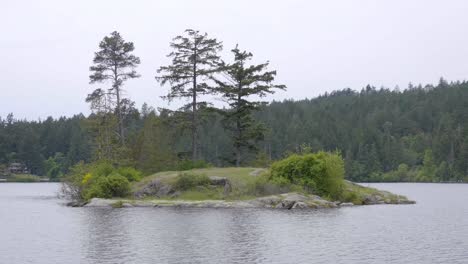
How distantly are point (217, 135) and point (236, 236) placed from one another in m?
139

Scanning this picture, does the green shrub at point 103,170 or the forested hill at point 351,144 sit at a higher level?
the forested hill at point 351,144

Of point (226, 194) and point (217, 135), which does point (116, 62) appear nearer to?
point (226, 194)

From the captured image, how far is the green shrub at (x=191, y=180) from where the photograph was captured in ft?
199

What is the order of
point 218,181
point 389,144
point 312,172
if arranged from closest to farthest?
point 312,172 < point 218,181 < point 389,144

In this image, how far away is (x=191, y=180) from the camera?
199 feet

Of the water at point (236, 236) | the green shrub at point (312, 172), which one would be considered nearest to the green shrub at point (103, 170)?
the water at point (236, 236)

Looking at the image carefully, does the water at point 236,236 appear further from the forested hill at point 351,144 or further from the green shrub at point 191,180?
the forested hill at point 351,144

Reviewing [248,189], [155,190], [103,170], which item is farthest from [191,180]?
[103,170]

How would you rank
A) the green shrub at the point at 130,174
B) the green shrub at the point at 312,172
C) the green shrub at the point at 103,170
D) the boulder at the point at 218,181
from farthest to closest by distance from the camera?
the green shrub at the point at 130,174, the green shrub at the point at 103,170, the boulder at the point at 218,181, the green shrub at the point at 312,172

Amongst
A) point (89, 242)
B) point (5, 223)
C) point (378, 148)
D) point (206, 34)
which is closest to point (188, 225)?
point (89, 242)

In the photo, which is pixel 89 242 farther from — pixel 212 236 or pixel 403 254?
pixel 403 254

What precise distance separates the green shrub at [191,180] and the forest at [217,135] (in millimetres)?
8155

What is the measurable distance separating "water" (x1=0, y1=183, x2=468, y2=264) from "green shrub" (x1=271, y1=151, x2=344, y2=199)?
7.68 meters

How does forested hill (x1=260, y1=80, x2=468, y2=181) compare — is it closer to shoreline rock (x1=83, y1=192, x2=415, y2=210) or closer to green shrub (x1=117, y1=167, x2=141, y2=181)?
green shrub (x1=117, y1=167, x2=141, y2=181)
